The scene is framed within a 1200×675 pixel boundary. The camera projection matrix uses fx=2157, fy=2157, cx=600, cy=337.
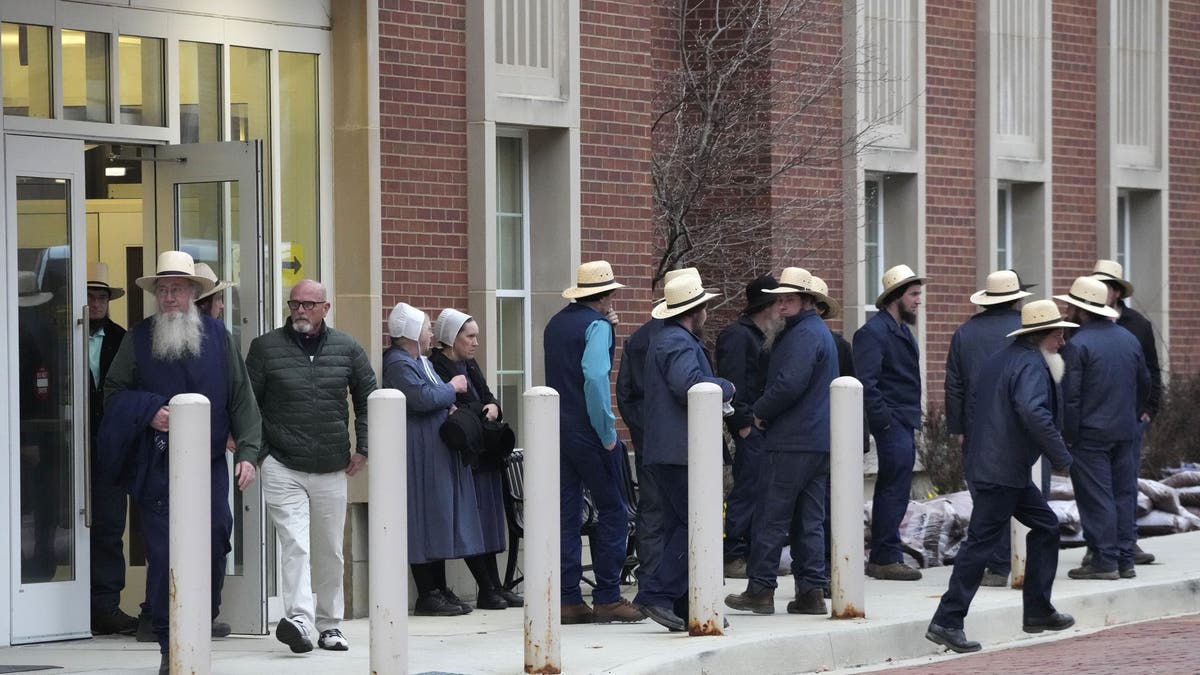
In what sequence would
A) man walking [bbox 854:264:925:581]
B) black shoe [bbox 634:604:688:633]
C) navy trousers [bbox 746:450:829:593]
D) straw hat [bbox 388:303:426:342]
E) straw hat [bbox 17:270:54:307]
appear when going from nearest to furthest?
black shoe [bbox 634:604:688:633], straw hat [bbox 17:270:54:307], navy trousers [bbox 746:450:829:593], straw hat [bbox 388:303:426:342], man walking [bbox 854:264:925:581]

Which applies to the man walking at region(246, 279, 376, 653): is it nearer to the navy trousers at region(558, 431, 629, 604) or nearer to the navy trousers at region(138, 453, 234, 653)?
the navy trousers at region(138, 453, 234, 653)

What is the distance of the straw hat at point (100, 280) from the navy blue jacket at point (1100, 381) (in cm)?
588

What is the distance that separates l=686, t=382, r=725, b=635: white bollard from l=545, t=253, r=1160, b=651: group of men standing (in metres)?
0.41

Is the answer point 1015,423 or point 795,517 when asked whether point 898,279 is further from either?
point 1015,423

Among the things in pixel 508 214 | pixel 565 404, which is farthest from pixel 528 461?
pixel 508 214

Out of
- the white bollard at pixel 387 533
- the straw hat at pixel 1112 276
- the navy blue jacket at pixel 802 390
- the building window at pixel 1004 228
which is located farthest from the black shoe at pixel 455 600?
the building window at pixel 1004 228

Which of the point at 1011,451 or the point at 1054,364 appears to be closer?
the point at 1011,451

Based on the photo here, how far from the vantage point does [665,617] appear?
11.1 m

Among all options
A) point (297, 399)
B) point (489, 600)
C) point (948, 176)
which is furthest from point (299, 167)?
point (948, 176)

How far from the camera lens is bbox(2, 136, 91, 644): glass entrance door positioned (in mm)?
11281

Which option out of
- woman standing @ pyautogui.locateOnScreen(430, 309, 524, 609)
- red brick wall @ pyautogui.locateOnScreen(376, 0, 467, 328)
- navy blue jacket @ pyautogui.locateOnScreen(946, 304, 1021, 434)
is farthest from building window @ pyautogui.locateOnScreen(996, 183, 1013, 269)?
woman standing @ pyautogui.locateOnScreen(430, 309, 524, 609)

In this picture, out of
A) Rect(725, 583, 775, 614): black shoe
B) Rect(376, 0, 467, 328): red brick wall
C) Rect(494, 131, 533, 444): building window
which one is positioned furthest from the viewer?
Rect(494, 131, 533, 444): building window

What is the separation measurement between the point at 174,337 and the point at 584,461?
271 centimetres

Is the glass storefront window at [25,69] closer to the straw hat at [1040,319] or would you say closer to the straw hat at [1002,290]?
the straw hat at [1040,319]
